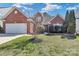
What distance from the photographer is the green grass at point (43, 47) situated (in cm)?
727

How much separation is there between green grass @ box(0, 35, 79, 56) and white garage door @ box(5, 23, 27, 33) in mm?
297

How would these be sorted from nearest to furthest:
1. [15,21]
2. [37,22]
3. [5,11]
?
[5,11], [37,22], [15,21]

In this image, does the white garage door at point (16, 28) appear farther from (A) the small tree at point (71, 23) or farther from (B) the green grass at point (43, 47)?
(A) the small tree at point (71, 23)

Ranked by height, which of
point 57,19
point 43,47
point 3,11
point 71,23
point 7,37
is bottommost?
point 43,47

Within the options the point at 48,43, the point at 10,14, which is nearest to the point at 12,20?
the point at 10,14

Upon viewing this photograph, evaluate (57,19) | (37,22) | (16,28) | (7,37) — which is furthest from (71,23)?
(7,37)

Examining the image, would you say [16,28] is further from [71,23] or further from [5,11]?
[71,23]

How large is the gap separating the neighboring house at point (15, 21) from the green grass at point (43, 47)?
1.06ft

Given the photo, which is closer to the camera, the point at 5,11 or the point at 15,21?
the point at 5,11

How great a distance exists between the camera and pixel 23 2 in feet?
23.8

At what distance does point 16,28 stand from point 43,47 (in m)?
1.03

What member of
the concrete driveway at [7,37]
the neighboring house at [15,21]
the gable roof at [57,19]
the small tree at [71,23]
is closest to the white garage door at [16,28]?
the neighboring house at [15,21]

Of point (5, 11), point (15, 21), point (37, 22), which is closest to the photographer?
point (5, 11)

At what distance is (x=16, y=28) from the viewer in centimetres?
771
